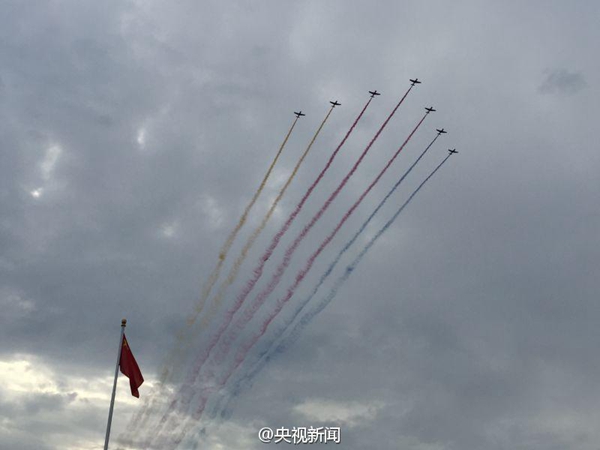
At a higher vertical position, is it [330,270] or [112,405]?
[330,270]

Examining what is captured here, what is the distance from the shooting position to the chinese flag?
10981 centimetres

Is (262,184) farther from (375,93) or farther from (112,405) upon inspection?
(112,405)

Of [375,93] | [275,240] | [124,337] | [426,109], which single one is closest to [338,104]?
[375,93]

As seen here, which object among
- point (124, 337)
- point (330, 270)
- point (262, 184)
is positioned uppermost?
point (262, 184)

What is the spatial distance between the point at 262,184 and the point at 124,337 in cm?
5506

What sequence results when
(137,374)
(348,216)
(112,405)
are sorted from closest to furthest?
(112,405), (137,374), (348,216)

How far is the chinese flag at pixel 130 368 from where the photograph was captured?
110 m

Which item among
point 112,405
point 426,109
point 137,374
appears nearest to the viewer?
point 112,405

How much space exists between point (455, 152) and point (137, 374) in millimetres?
86877

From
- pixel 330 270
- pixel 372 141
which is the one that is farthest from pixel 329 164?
pixel 330 270

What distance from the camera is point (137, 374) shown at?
111375mm

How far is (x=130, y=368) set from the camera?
11019cm

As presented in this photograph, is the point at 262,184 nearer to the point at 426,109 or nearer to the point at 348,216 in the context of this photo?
the point at 348,216

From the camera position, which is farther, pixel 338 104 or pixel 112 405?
pixel 338 104
